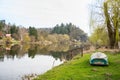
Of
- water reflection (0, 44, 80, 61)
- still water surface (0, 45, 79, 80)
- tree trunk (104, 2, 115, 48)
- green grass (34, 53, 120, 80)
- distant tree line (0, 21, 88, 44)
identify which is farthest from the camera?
distant tree line (0, 21, 88, 44)

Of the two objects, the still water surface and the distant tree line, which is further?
the distant tree line

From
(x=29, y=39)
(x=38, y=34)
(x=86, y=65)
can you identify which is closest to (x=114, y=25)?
(x=86, y=65)

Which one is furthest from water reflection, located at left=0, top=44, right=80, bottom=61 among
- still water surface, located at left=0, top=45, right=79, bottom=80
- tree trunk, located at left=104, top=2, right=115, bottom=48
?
tree trunk, located at left=104, top=2, right=115, bottom=48

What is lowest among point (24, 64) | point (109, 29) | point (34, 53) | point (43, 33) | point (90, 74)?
point (34, 53)

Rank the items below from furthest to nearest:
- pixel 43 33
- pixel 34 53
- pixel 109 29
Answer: pixel 43 33 → pixel 34 53 → pixel 109 29

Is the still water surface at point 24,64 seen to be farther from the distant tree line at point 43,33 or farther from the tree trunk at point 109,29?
the distant tree line at point 43,33

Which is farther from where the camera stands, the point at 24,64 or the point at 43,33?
the point at 43,33

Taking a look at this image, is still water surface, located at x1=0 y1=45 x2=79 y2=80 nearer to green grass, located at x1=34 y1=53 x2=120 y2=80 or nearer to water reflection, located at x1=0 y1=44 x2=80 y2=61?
Answer: water reflection, located at x1=0 y1=44 x2=80 y2=61

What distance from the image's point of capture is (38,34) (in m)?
138

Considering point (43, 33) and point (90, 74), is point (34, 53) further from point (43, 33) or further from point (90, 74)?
point (43, 33)

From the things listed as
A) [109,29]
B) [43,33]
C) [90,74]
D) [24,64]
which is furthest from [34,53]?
[43,33]

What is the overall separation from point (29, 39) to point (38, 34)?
12.1 metres

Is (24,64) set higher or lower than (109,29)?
lower

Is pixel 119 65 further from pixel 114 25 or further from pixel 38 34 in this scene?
pixel 38 34
